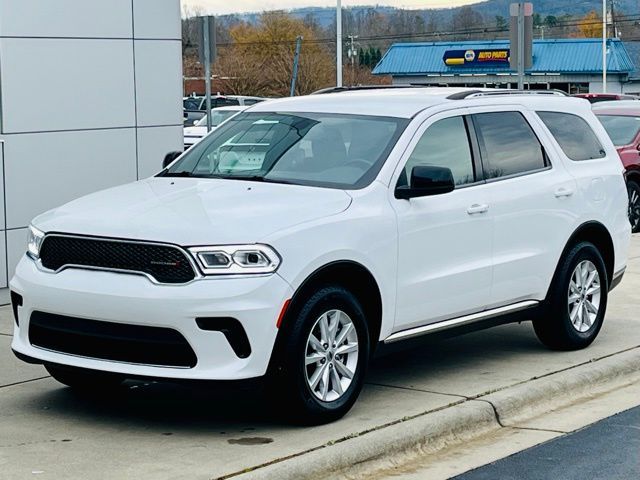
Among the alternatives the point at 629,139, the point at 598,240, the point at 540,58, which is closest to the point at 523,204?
the point at 598,240

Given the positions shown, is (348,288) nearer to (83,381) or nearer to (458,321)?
(458,321)

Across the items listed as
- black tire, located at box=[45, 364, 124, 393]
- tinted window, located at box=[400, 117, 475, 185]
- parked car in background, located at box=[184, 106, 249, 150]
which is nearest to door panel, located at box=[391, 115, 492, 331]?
tinted window, located at box=[400, 117, 475, 185]

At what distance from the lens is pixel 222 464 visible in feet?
20.3

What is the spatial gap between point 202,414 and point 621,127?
13438 millimetres

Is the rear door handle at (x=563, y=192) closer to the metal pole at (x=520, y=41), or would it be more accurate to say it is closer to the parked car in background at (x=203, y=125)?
the metal pole at (x=520, y=41)

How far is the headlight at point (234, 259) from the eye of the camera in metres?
6.52

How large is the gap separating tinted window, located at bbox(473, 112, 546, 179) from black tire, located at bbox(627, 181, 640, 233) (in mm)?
9941

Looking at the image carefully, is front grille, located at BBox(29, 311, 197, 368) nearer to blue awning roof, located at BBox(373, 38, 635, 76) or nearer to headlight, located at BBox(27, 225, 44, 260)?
headlight, located at BBox(27, 225, 44, 260)

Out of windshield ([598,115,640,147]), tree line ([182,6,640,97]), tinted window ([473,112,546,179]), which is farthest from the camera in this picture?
tree line ([182,6,640,97])

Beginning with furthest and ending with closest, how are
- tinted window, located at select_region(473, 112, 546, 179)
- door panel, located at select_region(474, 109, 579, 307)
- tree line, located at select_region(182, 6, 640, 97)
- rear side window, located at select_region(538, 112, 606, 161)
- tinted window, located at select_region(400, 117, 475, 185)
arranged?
tree line, located at select_region(182, 6, 640, 97) < rear side window, located at select_region(538, 112, 606, 161) < tinted window, located at select_region(473, 112, 546, 179) < door panel, located at select_region(474, 109, 579, 307) < tinted window, located at select_region(400, 117, 475, 185)

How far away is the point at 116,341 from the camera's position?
21.8 ft

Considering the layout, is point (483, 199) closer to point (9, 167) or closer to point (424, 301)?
point (424, 301)

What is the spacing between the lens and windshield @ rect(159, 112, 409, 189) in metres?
7.61

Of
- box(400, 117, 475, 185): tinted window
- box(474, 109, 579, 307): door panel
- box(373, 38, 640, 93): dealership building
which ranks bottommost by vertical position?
box(373, 38, 640, 93): dealership building
